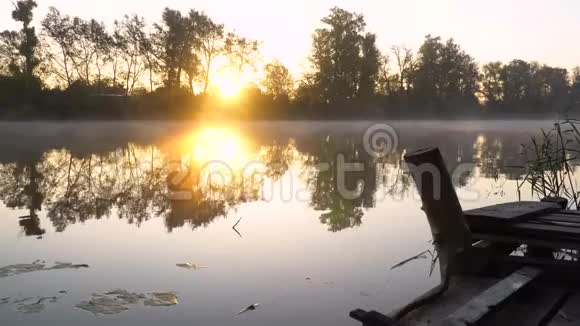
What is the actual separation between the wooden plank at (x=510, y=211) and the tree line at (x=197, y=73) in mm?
36104

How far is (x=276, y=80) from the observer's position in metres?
43.8

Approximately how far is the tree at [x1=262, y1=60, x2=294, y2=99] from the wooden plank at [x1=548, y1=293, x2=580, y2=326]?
41.0 metres

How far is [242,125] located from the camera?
40938 millimetres

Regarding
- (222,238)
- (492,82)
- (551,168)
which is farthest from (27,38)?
(492,82)

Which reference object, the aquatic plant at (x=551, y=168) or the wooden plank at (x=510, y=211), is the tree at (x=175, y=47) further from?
the wooden plank at (x=510, y=211)

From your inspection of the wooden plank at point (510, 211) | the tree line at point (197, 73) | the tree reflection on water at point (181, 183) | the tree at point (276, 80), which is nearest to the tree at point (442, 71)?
the tree line at point (197, 73)

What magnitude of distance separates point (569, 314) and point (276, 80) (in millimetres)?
42132

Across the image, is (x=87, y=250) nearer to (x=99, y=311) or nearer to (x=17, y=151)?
(x=99, y=311)

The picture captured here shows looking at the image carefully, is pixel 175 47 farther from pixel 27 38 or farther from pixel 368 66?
pixel 368 66

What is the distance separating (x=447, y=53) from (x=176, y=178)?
4628 cm

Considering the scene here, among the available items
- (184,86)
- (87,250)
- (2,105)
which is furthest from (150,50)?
(87,250)

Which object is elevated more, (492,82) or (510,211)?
(492,82)

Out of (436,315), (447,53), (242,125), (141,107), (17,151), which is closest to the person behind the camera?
(436,315)

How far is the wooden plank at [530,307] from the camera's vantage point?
2.49 metres
